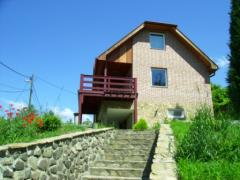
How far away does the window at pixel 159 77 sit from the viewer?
63.3 ft

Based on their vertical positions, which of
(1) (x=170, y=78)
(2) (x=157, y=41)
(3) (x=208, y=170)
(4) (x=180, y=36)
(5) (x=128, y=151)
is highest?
(4) (x=180, y=36)

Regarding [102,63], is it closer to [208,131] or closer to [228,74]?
[228,74]

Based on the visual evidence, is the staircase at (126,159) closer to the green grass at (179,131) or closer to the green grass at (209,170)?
the green grass at (179,131)

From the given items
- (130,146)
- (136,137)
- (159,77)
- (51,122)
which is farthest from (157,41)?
(51,122)

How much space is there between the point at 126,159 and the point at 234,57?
566 inches

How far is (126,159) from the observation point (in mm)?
8570

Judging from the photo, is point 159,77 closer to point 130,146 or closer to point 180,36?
point 180,36

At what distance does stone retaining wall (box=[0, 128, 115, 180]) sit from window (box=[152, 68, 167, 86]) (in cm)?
1080

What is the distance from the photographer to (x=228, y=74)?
19719mm

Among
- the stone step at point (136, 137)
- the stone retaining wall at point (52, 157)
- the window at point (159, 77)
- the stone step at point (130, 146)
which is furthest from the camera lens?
the window at point (159, 77)

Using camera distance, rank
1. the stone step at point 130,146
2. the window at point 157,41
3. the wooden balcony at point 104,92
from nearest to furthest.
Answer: the stone step at point 130,146
the wooden balcony at point 104,92
the window at point 157,41

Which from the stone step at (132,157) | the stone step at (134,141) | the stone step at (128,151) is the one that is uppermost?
the stone step at (134,141)

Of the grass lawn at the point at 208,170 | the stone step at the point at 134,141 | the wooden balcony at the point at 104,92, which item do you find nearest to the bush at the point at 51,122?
the stone step at the point at 134,141

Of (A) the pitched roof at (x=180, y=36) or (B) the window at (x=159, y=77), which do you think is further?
(A) the pitched roof at (x=180, y=36)
